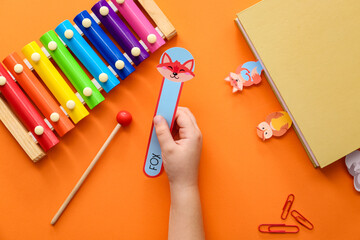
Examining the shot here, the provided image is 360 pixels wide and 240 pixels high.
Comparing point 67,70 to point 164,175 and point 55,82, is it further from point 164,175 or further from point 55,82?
point 164,175

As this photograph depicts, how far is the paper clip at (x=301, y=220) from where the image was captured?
38.7 inches

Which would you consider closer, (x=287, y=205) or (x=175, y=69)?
(x=175, y=69)

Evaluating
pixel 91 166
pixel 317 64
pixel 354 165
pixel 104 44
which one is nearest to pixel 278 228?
pixel 354 165

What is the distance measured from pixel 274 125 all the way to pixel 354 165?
283 millimetres

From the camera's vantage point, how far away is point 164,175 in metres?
1.00

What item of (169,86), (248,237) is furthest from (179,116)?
(248,237)

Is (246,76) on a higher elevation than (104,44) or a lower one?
lower

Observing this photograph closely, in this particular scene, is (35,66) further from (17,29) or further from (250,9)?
(250,9)

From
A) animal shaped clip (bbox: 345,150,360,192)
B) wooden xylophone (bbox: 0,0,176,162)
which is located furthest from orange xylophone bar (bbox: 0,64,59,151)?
animal shaped clip (bbox: 345,150,360,192)

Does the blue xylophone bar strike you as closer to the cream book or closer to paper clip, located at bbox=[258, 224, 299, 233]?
the cream book

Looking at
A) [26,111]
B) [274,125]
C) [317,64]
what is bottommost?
[274,125]

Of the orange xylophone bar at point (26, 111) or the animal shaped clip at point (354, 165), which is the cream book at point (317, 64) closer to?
the animal shaped clip at point (354, 165)

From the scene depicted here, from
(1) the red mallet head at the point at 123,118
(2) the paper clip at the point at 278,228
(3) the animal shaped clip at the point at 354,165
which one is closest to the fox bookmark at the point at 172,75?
(1) the red mallet head at the point at 123,118

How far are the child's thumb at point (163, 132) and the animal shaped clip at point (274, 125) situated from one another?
12.8 inches
